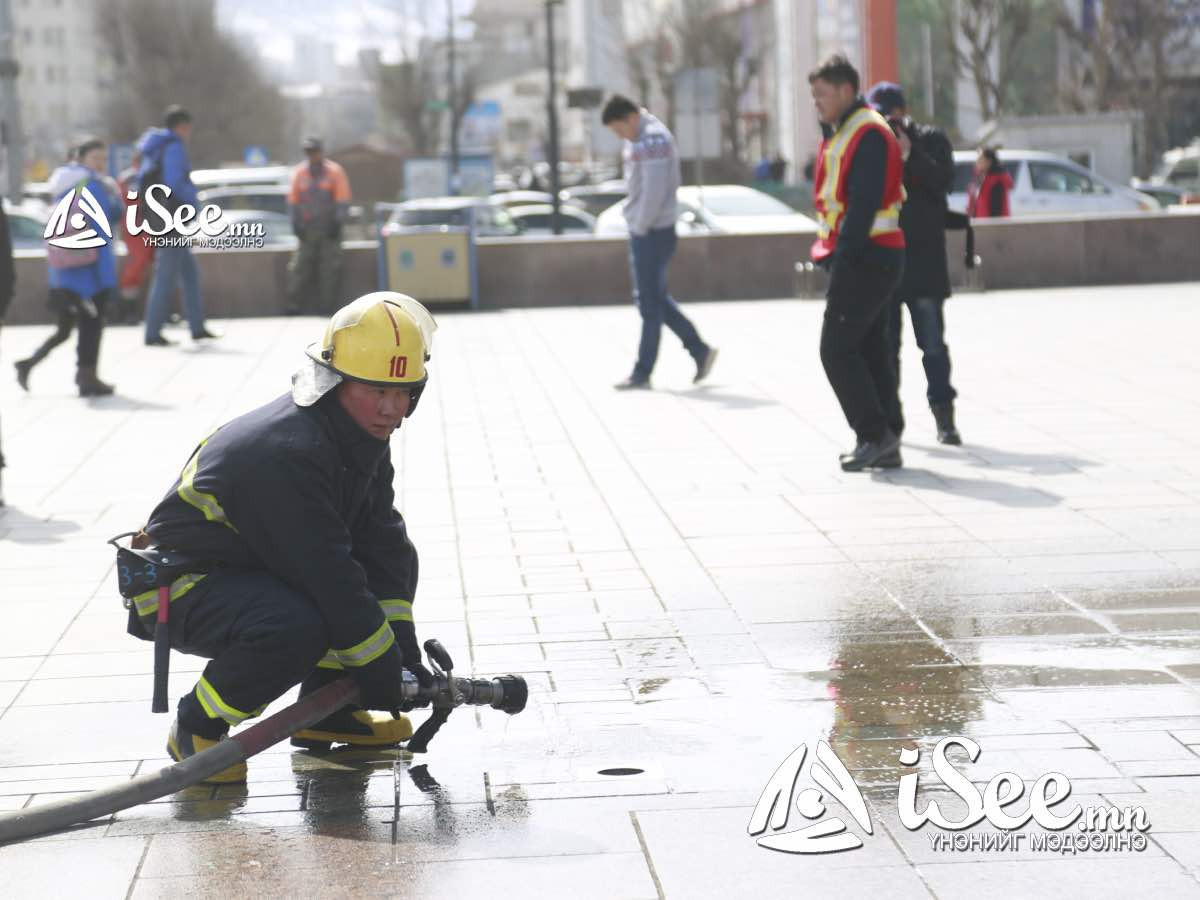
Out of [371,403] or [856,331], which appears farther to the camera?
[856,331]

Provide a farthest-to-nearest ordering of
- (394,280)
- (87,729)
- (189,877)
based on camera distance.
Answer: (394,280)
(87,729)
(189,877)

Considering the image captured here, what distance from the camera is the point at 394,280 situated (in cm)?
1888

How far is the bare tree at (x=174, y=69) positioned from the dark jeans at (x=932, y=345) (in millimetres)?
57121

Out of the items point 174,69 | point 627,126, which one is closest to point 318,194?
point 627,126

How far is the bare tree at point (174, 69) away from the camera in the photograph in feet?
215

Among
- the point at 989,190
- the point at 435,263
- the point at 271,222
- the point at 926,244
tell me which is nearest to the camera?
the point at 926,244

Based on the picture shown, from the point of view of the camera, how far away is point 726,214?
23234 mm

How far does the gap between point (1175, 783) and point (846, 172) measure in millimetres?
4792

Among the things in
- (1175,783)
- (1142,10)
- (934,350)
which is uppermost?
(1142,10)

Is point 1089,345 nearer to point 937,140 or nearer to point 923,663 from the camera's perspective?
point 937,140

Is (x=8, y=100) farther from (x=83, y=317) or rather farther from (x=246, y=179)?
(x=83, y=317)

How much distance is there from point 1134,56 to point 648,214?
3536 cm

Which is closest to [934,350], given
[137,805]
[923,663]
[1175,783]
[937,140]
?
[937,140]

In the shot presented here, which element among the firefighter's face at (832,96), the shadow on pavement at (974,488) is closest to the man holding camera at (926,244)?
the shadow on pavement at (974,488)
